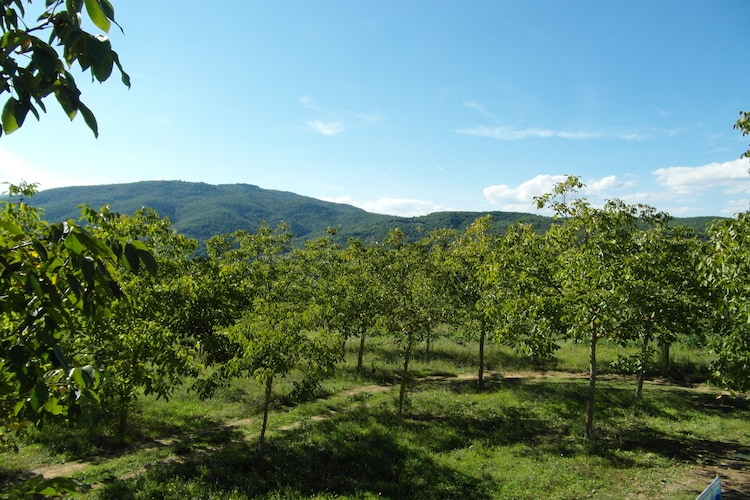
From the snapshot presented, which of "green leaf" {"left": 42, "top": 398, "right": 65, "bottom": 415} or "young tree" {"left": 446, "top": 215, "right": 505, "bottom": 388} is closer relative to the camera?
"green leaf" {"left": 42, "top": 398, "right": 65, "bottom": 415}

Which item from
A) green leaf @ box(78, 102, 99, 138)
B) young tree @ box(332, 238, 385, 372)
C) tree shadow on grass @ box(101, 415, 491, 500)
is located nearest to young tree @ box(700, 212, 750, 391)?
tree shadow on grass @ box(101, 415, 491, 500)

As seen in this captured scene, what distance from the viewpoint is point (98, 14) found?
176 cm

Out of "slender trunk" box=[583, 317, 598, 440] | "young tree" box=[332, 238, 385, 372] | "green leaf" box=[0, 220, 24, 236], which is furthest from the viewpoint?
"young tree" box=[332, 238, 385, 372]

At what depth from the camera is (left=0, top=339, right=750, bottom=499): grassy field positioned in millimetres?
12883

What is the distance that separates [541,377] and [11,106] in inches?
1308

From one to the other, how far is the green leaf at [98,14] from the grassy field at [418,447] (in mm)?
12962

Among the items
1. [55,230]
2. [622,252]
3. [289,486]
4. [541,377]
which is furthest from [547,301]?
[541,377]

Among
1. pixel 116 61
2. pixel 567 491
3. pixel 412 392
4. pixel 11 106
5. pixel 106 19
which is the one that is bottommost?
pixel 412 392

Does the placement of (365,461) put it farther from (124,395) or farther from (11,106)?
(11,106)

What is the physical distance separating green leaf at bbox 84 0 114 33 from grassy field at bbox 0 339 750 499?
13.0 metres

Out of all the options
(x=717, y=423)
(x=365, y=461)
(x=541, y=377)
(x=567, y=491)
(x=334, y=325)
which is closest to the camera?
(x=567, y=491)

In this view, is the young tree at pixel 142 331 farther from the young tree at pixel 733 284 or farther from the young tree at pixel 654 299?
the young tree at pixel 654 299

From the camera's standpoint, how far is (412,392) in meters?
25.8

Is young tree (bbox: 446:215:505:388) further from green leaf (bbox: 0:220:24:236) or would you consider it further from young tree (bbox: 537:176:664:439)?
green leaf (bbox: 0:220:24:236)
